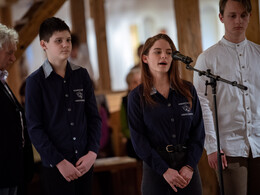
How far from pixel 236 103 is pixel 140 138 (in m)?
0.66

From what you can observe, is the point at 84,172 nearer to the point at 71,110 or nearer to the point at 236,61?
the point at 71,110

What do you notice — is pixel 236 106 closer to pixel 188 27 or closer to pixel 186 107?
pixel 186 107

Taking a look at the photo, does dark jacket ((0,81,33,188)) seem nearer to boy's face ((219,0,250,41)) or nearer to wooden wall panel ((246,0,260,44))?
boy's face ((219,0,250,41))

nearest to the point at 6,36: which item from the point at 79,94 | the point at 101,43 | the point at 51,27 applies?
the point at 51,27

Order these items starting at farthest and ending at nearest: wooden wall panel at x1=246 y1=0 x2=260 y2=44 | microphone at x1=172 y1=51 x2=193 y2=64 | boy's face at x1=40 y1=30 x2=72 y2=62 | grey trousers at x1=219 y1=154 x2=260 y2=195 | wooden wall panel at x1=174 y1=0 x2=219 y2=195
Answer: wooden wall panel at x1=174 y1=0 x2=219 y2=195
wooden wall panel at x1=246 y1=0 x2=260 y2=44
grey trousers at x1=219 y1=154 x2=260 y2=195
boy's face at x1=40 y1=30 x2=72 y2=62
microphone at x1=172 y1=51 x2=193 y2=64

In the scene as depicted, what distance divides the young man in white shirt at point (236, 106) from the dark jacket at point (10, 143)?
112cm

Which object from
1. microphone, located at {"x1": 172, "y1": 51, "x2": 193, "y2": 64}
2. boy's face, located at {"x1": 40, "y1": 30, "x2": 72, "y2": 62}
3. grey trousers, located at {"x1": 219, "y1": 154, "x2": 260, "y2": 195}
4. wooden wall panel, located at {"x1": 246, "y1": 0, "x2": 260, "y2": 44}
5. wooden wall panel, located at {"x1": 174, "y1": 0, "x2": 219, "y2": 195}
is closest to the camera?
microphone, located at {"x1": 172, "y1": 51, "x2": 193, "y2": 64}

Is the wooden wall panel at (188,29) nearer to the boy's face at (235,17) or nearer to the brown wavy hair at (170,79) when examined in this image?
the boy's face at (235,17)

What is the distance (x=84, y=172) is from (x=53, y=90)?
499 mm

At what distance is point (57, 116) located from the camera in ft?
8.04

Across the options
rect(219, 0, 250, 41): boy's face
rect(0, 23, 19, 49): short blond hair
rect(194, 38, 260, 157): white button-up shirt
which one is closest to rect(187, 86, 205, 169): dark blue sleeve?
rect(194, 38, 260, 157): white button-up shirt

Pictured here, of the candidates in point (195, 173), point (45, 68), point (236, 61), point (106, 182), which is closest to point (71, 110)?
point (45, 68)

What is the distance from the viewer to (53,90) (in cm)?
248

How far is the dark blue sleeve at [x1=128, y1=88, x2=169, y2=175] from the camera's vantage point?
7.80 feet
